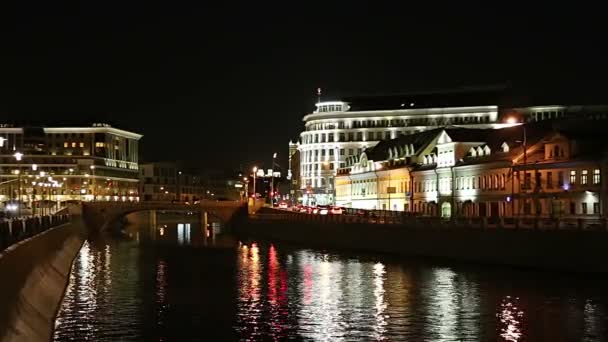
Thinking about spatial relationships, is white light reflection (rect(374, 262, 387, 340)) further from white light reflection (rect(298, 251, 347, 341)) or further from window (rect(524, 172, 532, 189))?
window (rect(524, 172, 532, 189))

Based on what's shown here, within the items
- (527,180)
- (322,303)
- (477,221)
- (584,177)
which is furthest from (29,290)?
(527,180)

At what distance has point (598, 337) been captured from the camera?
137 feet

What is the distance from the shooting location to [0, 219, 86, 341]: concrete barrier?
3259cm

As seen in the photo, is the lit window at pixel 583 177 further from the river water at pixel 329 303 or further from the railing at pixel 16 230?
the railing at pixel 16 230

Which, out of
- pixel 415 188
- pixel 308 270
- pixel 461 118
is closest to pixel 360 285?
pixel 308 270

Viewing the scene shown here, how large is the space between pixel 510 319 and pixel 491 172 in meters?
67.3

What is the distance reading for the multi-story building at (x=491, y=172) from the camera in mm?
93312

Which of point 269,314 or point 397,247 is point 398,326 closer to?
point 269,314

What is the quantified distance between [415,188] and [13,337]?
11124 centimetres

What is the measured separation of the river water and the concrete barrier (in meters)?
1.16

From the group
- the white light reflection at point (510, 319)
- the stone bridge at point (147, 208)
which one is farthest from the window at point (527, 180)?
the stone bridge at point (147, 208)

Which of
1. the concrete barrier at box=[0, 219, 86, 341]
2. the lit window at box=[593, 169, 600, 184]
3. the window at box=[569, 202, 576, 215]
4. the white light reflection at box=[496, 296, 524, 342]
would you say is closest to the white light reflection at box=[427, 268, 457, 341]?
the white light reflection at box=[496, 296, 524, 342]

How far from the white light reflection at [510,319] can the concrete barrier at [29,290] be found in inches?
789

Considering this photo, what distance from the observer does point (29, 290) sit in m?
42.3
